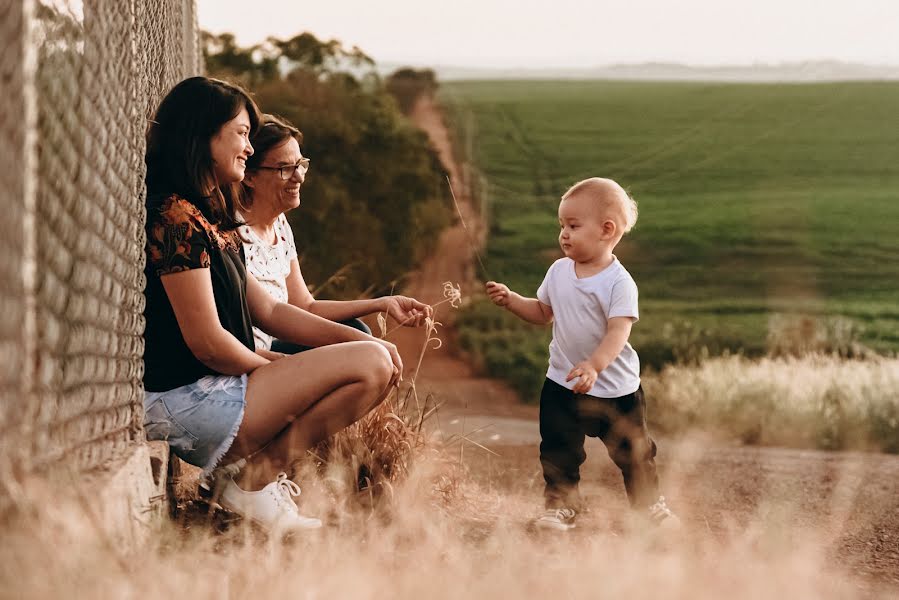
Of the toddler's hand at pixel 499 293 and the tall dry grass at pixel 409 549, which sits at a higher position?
the toddler's hand at pixel 499 293

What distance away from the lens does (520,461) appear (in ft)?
21.7

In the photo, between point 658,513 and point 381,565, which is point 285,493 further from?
point 658,513

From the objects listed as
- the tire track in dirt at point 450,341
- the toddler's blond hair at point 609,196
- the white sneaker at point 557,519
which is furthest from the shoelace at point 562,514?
the tire track in dirt at point 450,341

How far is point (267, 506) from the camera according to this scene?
3.47 meters

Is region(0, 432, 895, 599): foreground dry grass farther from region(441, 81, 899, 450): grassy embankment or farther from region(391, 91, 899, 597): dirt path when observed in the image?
region(441, 81, 899, 450): grassy embankment

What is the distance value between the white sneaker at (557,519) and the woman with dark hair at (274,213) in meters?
0.87

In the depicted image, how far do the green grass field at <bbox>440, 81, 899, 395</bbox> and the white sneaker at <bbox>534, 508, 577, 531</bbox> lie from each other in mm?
6715

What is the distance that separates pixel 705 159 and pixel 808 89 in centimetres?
576

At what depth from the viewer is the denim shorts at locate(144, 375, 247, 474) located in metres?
3.43

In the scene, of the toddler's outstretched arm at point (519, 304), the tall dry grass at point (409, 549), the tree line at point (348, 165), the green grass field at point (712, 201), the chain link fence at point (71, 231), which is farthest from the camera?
the green grass field at point (712, 201)

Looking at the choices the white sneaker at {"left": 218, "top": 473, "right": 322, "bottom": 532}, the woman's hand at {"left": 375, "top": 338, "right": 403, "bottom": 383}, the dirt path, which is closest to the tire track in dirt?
the dirt path

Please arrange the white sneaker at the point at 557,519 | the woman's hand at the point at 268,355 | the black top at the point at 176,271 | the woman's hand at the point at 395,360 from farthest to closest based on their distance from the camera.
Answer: the white sneaker at the point at 557,519, the woman's hand at the point at 268,355, the woman's hand at the point at 395,360, the black top at the point at 176,271

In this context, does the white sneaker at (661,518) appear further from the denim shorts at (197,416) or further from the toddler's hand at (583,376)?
the denim shorts at (197,416)

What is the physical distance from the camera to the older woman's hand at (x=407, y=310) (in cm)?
415
